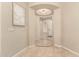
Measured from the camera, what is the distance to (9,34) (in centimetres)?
202

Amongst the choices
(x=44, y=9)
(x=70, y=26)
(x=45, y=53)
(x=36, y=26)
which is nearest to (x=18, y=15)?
(x=36, y=26)

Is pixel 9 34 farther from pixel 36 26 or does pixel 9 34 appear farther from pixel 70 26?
pixel 70 26

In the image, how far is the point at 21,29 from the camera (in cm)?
248

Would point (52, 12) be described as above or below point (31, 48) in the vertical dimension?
above

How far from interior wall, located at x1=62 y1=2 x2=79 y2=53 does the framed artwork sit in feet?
2.45

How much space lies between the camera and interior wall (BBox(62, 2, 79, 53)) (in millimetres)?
2418

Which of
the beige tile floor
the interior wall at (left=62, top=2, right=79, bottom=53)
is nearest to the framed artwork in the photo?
the beige tile floor

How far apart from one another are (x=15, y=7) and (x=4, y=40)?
25.7 inches

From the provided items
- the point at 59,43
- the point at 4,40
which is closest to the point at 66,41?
the point at 59,43

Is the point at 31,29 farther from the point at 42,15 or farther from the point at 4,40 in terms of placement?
the point at 4,40

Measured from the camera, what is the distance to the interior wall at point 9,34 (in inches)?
72.2

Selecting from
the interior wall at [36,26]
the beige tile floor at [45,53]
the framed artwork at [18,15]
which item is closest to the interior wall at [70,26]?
the interior wall at [36,26]

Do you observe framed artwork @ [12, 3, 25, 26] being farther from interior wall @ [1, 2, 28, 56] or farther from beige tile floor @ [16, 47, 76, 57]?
beige tile floor @ [16, 47, 76, 57]

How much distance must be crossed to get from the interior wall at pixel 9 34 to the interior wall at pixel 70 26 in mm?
818
